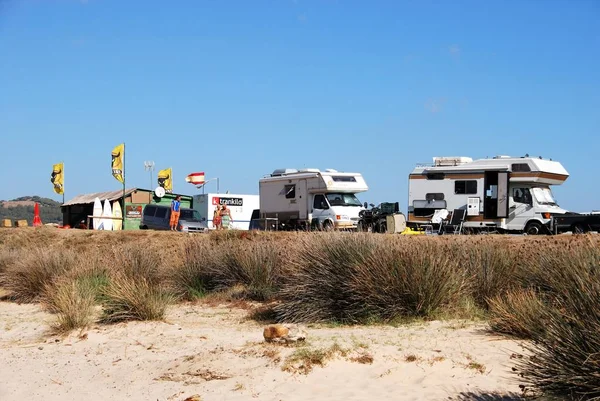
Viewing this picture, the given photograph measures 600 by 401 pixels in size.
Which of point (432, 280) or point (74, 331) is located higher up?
point (432, 280)

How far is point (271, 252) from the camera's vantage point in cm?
1546

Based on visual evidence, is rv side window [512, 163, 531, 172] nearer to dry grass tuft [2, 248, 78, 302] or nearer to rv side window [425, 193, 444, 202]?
rv side window [425, 193, 444, 202]

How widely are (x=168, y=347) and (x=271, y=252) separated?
522cm

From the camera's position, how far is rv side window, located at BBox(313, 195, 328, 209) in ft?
96.4

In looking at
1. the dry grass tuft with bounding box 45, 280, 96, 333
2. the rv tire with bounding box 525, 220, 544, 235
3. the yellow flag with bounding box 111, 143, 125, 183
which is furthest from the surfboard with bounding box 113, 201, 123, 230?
the dry grass tuft with bounding box 45, 280, 96, 333

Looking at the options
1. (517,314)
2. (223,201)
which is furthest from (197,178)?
(517,314)

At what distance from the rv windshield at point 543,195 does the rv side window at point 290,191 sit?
32.8ft

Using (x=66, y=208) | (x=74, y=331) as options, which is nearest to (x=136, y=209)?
(x=66, y=208)

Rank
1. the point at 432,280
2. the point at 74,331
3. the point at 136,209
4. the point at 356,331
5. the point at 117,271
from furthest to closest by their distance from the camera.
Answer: the point at 136,209 < the point at 117,271 < the point at 74,331 < the point at 432,280 < the point at 356,331

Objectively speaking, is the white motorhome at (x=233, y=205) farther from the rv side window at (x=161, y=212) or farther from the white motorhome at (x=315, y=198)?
the white motorhome at (x=315, y=198)

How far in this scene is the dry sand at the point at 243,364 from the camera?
771 cm

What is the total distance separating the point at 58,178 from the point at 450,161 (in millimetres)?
27644

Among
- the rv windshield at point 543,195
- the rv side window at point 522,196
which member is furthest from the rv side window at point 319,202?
the rv windshield at point 543,195

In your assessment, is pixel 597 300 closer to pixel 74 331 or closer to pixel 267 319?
pixel 267 319
